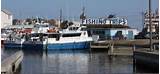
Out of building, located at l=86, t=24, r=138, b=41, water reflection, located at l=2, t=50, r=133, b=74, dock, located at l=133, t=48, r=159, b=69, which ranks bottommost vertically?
water reflection, located at l=2, t=50, r=133, b=74

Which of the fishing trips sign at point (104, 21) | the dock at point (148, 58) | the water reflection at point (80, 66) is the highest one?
the fishing trips sign at point (104, 21)

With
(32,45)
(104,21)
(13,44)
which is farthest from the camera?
(104,21)

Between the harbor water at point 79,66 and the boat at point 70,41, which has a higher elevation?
the boat at point 70,41

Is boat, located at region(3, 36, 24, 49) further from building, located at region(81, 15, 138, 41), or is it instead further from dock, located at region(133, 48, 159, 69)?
dock, located at region(133, 48, 159, 69)

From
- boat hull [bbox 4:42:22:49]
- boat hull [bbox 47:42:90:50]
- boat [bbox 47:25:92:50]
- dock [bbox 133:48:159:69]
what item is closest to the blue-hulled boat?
boat hull [bbox 4:42:22:49]

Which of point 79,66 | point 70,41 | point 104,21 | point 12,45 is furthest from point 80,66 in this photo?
point 104,21

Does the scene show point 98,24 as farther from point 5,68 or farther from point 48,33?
point 5,68

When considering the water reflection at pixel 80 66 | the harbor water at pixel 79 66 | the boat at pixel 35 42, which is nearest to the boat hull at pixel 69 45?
the boat at pixel 35 42

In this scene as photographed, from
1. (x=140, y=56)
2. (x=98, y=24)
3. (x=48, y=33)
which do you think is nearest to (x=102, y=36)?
(x=98, y=24)

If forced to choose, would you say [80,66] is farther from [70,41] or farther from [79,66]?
[70,41]

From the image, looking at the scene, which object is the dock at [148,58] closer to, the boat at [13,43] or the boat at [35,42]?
the boat at [35,42]

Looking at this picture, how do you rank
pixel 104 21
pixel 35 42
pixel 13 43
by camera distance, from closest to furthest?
pixel 35 42, pixel 13 43, pixel 104 21

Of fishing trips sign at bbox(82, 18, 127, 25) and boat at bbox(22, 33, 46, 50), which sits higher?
fishing trips sign at bbox(82, 18, 127, 25)

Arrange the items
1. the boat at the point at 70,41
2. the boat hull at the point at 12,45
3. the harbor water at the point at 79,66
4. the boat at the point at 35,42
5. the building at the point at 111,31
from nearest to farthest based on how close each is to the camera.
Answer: the harbor water at the point at 79,66, the boat at the point at 70,41, the boat at the point at 35,42, the boat hull at the point at 12,45, the building at the point at 111,31
